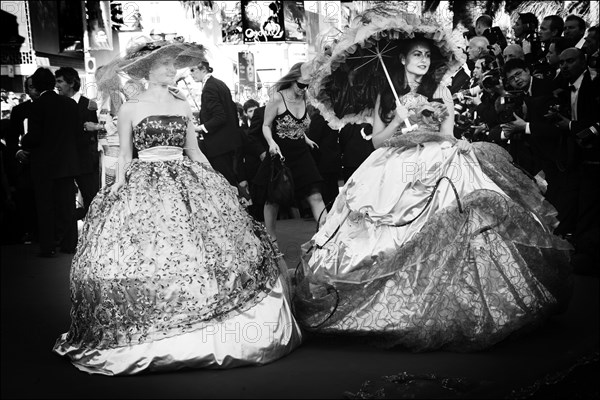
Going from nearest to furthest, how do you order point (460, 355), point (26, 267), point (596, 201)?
point (460, 355) < point (596, 201) < point (26, 267)

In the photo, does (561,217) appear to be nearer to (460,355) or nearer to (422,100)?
(422,100)

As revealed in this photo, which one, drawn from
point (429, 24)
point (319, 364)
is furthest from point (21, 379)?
point (429, 24)

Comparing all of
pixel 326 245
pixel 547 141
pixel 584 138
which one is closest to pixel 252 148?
pixel 547 141

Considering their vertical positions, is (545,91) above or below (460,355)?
above

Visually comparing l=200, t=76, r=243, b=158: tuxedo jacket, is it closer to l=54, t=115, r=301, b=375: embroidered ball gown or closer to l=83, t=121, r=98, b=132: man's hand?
l=83, t=121, r=98, b=132: man's hand

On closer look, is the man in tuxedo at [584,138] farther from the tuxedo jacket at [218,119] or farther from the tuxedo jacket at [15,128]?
the tuxedo jacket at [15,128]

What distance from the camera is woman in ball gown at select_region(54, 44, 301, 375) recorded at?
3.70 m

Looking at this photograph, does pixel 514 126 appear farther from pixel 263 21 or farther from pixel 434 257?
pixel 263 21

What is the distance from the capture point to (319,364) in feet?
12.5

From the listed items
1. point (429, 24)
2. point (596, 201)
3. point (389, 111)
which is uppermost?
point (429, 24)

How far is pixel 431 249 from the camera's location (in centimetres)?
406

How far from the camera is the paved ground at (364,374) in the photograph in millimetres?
3430

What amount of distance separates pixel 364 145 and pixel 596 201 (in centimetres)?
295

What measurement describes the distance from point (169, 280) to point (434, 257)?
1.35 m
